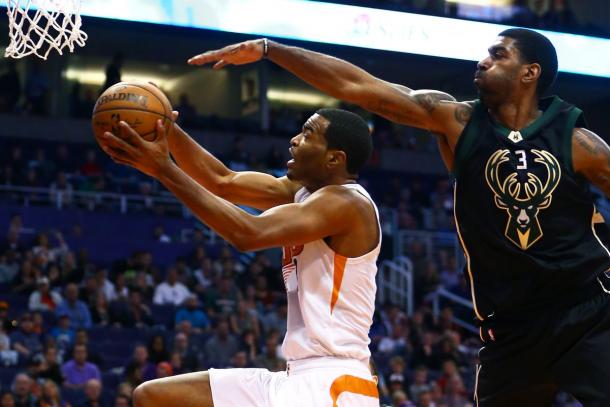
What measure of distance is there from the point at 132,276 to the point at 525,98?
10.2 meters

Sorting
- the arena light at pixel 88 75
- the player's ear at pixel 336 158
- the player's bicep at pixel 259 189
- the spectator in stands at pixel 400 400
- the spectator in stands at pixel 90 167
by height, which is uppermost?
the player's ear at pixel 336 158

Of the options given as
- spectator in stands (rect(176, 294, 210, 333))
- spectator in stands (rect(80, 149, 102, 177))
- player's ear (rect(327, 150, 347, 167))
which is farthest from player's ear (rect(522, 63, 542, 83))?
spectator in stands (rect(80, 149, 102, 177))

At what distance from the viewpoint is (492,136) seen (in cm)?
468

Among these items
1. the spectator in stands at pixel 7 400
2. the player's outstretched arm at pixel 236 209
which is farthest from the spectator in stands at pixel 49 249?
the player's outstretched arm at pixel 236 209

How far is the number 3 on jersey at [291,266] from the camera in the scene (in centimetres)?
454

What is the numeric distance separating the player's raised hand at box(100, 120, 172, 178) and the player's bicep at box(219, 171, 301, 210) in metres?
1.22

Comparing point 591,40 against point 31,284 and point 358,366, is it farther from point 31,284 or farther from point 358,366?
point 358,366

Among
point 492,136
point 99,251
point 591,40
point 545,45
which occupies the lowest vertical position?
point 99,251

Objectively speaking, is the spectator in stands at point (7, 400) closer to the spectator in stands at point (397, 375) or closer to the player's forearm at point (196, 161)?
the spectator in stands at point (397, 375)

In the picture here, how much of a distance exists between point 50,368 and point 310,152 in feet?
24.6

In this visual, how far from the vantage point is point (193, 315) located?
13.6 metres

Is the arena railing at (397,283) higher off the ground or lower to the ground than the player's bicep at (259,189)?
lower

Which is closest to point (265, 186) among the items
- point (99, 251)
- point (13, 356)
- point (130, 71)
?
point (13, 356)

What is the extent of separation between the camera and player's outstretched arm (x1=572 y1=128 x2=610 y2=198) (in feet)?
14.9
